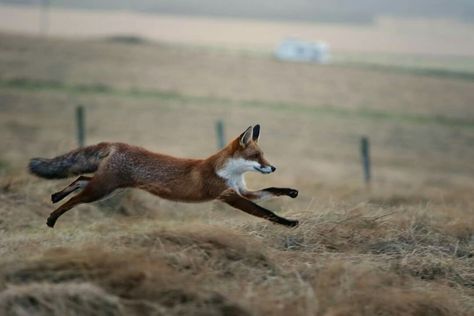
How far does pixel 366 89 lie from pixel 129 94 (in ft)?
49.8

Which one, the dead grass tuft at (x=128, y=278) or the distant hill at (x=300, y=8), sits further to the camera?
the distant hill at (x=300, y=8)

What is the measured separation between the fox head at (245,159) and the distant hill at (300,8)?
106043 mm

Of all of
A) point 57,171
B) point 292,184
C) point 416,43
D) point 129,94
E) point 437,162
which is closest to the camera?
point 57,171

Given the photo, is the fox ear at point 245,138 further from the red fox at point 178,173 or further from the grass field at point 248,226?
the grass field at point 248,226

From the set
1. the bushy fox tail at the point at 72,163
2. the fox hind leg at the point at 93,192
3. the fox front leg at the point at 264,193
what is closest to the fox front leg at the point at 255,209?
the fox front leg at the point at 264,193

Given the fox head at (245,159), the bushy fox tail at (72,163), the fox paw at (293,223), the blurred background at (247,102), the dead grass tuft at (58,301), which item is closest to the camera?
the dead grass tuft at (58,301)

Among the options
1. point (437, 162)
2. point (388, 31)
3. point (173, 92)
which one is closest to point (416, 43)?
point (388, 31)

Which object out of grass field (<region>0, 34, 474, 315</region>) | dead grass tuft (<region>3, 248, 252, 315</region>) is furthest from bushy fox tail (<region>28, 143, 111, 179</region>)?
dead grass tuft (<region>3, 248, 252, 315</region>)

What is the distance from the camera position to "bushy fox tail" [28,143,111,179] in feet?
31.9

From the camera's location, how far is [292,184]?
1728 centimetres

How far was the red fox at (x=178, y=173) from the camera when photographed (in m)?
9.43

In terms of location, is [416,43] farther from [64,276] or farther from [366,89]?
[64,276]

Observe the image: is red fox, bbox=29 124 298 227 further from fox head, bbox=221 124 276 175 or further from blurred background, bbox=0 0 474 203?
blurred background, bbox=0 0 474 203

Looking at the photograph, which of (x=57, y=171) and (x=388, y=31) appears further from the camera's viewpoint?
(x=388, y=31)
